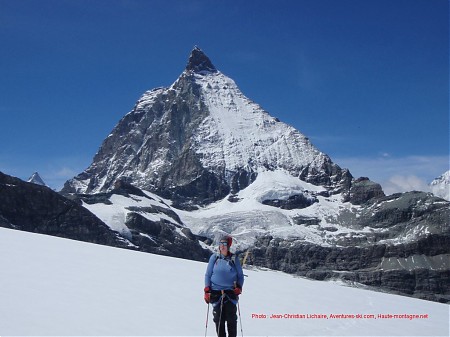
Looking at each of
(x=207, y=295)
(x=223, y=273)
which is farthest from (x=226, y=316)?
(x=223, y=273)

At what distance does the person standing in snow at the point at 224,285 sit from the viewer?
14.2 metres

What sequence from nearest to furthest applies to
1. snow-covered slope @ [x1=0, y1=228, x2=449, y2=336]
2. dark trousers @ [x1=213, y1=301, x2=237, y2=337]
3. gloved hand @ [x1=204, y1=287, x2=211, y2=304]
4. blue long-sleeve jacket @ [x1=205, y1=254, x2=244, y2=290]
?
gloved hand @ [x1=204, y1=287, x2=211, y2=304] → dark trousers @ [x1=213, y1=301, x2=237, y2=337] → blue long-sleeve jacket @ [x1=205, y1=254, x2=244, y2=290] → snow-covered slope @ [x1=0, y1=228, x2=449, y2=336]

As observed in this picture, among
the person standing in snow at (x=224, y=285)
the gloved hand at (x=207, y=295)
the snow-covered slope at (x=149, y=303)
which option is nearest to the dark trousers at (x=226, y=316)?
the person standing in snow at (x=224, y=285)

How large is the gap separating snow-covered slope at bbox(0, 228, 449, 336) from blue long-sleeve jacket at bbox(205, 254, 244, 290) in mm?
2277

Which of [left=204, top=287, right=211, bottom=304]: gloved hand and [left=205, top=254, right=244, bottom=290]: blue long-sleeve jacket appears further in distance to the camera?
[left=205, top=254, right=244, bottom=290]: blue long-sleeve jacket

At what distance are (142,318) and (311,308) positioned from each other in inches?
285

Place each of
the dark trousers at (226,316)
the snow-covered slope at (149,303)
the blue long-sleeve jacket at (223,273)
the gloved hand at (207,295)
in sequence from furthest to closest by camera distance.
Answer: the snow-covered slope at (149,303) < the blue long-sleeve jacket at (223,273) < the dark trousers at (226,316) < the gloved hand at (207,295)

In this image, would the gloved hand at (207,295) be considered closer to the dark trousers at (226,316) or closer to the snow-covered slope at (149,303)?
the dark trousers at (226,316)

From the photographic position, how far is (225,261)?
14.4 meters

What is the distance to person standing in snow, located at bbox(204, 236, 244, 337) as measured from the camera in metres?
14.2

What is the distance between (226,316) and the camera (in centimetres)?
1420

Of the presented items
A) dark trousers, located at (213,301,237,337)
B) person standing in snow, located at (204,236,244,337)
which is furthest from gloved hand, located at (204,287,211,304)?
dark trousers, located at (213,301,237,337)

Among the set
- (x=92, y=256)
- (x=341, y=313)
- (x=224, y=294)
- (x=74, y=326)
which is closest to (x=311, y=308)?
(x=341, y=313)

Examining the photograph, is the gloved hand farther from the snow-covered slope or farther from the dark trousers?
the snow-covered slope
